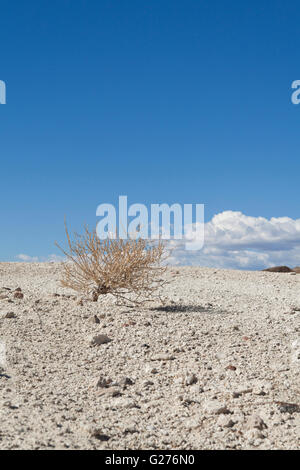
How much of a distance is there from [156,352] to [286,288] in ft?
25.7

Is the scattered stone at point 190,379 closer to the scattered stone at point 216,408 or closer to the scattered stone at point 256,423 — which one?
the scattered stone at point 216,408

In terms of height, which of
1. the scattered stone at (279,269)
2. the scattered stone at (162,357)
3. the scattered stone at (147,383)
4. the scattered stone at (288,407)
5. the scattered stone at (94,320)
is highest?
the scattered stone at (279,269)

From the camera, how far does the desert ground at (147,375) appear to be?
3.78 m

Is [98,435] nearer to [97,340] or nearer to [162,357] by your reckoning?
[162,357]

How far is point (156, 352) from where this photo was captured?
5922mm

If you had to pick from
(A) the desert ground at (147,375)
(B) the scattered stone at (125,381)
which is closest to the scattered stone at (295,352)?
(A) the desert ground at (147,375)

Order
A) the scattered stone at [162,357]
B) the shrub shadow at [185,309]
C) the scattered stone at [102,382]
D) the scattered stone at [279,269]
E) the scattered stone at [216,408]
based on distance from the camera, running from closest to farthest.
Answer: the scattered stone at [216,408]
the scattered stone at [102,382]
the scattered stone at [162,357]
the shrub shadow at [185,309]
the scattered stone at [279,269]

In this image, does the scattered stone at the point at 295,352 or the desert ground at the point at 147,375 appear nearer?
the desert ground at the point at 147,375

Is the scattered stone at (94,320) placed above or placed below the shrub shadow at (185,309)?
below

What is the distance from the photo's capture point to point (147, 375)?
5211 millimetres

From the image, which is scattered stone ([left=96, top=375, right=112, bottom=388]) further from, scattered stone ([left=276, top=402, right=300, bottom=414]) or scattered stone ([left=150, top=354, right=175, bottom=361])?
scattered stone ([left=276, top=402, right=300, bottom=414])

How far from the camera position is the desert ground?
378cm

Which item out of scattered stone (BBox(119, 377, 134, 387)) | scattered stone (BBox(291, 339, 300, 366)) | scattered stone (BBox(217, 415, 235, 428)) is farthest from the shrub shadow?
scattered stone (BBox(217, 415, 235, 428))

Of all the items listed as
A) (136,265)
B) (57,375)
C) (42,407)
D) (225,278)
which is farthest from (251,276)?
(42,407)
